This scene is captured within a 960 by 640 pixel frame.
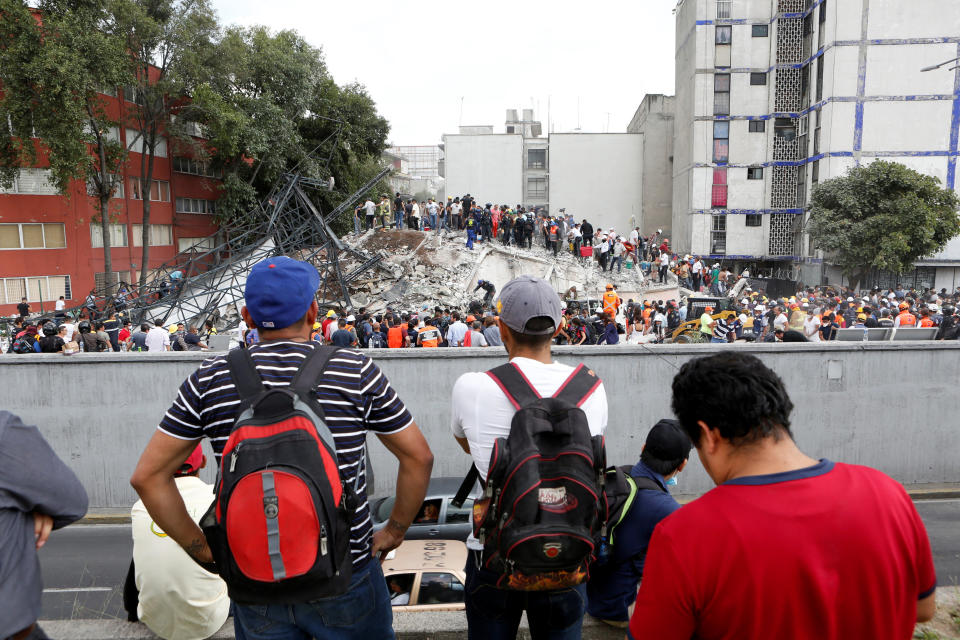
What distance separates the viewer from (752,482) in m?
1.53

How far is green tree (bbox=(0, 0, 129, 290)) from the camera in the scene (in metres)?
22.7

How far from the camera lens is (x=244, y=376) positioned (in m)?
2.08

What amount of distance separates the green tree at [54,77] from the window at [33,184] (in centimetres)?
166

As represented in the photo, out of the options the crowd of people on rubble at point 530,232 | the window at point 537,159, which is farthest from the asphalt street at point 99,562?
the window at point 537,159

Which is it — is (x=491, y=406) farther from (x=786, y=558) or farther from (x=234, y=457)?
(x=786, y=558)

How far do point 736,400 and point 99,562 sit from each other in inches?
297

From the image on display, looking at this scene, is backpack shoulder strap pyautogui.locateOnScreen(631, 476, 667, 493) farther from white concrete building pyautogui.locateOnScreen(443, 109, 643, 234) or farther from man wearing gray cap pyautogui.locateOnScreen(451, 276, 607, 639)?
white concrete building pyautogui.locateOnScreen(443, 109, 643, 234)

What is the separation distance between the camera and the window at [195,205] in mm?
38062

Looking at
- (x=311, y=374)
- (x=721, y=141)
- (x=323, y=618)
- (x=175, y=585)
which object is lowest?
(x=175, y=585)

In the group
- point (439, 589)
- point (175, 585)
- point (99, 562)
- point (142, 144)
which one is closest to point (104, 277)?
point (142, 144)

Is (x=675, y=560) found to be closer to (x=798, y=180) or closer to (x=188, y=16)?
(x=188, y=16)

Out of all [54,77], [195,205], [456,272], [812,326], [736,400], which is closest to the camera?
[736,400]

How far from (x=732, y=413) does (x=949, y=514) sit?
8.36 meters

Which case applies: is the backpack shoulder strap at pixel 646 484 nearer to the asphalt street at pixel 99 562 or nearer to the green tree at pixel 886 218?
the asphalt street at pixel 99 562
